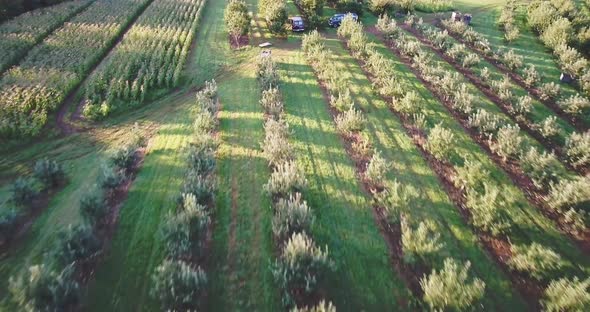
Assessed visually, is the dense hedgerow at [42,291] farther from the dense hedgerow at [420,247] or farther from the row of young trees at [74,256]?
the dense hedgerow at [420,247]

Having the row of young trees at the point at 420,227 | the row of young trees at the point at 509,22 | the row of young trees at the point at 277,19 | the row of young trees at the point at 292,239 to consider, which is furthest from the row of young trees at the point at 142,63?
the row of young trees at the point at 509,22

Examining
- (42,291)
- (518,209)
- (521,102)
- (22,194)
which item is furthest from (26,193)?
(521,102)

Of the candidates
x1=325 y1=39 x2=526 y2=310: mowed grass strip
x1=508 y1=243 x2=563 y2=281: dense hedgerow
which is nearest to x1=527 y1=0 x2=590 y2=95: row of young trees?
x1=325 y1=39 x2=526 y2=310: mowed grass strip

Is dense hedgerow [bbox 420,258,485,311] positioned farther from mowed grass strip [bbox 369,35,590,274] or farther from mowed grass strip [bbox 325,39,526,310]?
mowed grass strip [bbox 369,35,590,274]

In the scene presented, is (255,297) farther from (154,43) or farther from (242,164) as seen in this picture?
(154,43)

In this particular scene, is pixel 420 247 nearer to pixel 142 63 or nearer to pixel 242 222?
pixel 242 222
